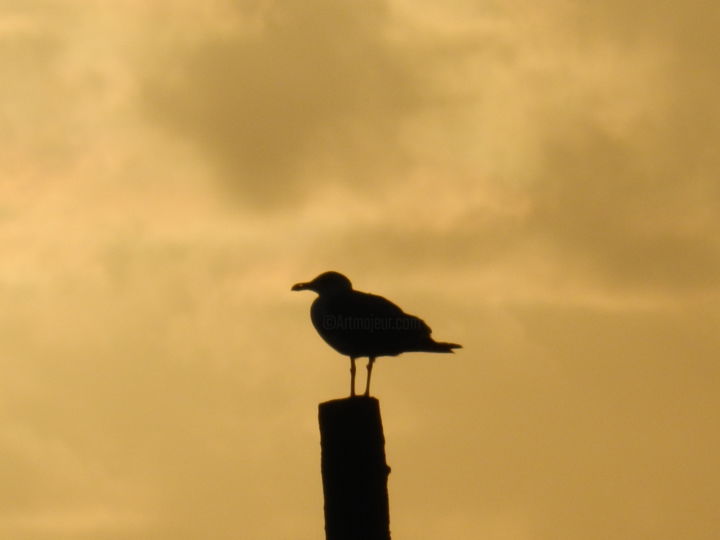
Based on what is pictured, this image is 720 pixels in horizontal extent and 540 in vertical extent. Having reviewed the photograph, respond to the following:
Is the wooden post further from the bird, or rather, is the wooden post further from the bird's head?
the bird's head

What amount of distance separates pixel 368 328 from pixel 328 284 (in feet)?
3.08

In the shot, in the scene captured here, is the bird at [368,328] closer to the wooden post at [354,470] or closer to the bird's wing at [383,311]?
the bird's wing at [383,311]

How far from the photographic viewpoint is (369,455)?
905 centimetres

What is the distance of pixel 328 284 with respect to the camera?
15617 mm

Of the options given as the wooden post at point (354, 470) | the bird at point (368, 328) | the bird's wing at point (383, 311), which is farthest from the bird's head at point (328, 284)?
the wooden post at point (354, 470)

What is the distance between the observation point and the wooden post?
8859 mm

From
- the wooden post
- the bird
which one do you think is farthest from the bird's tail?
the wooden post

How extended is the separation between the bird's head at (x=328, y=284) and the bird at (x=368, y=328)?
0.09 metres

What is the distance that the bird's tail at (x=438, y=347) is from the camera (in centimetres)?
1496

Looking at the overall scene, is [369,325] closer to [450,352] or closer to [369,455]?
[450,352]

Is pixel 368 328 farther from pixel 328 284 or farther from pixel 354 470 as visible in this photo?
pixel 354 470

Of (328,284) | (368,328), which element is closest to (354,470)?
(368,328)

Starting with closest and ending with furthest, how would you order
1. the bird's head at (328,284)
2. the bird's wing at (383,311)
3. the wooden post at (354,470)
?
1. the wooden post at (354,470)
2. the bird's wing at (383,311)
3. the bird's head at (328,284)

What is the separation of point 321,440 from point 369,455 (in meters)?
0.44
